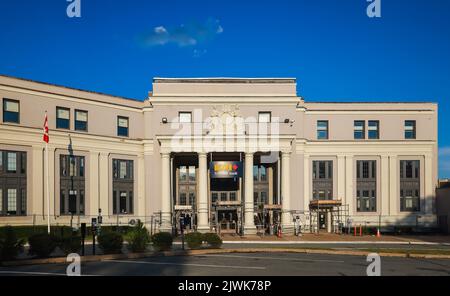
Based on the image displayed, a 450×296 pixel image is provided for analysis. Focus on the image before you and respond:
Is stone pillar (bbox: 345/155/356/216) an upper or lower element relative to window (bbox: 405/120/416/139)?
lower

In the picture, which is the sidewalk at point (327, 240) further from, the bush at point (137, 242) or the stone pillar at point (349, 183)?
the bush at point (137, 242)

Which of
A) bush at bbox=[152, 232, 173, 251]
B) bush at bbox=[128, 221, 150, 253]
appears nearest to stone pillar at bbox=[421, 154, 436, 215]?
bush at bbox=[152, 232, 173, 251]

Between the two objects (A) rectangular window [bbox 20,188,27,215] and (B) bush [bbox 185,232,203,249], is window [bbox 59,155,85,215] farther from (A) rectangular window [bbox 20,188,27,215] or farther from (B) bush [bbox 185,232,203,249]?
(B) bush [bbox 185,232,203,249]

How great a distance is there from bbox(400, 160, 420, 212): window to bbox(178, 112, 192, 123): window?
2454 centimetres

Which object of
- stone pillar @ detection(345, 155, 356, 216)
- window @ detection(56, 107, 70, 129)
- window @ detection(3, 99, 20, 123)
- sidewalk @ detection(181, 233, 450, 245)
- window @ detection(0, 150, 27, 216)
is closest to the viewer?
sidewalk @ detection(181, 233, 450, 245)

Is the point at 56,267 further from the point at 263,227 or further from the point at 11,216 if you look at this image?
the point at 263,227

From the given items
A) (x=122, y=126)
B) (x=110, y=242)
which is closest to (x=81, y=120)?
(x=122, y=126)

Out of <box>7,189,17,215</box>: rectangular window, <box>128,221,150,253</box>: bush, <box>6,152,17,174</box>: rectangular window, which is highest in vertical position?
<box>6,152,17,174</box>: rectangular window

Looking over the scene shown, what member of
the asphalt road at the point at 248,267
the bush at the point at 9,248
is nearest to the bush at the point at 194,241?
the asphalt road at the point at 248,267

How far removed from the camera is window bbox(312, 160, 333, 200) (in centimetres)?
5509

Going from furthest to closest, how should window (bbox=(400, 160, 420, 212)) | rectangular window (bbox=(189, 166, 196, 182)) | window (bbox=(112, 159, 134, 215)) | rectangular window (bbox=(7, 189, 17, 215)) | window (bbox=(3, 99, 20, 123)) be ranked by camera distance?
rectangular window (bbox=(189, 166, 196, 182)), window (bbox=(400, 160, 420, 212)), window (bbox=(112, 159, 134, 215)), window (bbox=(3, 99, 20, 123)), rectangular window (bbox=(7, 189, 17, 215))

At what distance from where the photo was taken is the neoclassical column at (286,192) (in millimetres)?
48625
